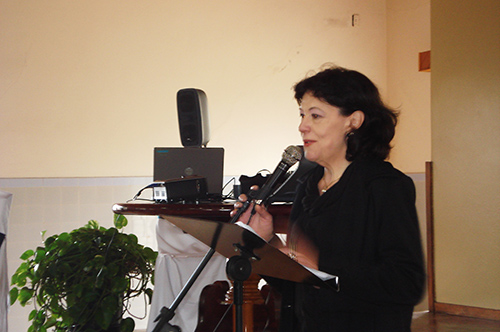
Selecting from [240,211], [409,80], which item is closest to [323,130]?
[240,211]

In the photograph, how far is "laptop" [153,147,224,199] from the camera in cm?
280

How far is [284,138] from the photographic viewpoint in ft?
17.5

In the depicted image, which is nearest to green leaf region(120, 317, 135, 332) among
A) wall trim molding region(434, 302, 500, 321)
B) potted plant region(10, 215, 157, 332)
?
potted plant region(10, 215, 157, 332)

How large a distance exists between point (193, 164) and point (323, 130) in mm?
1256

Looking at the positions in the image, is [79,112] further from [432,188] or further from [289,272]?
[289,272]

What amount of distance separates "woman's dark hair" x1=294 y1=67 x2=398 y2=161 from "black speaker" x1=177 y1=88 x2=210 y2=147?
1734 millimetres

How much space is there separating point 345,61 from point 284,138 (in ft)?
3.40

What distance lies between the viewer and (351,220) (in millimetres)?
1526

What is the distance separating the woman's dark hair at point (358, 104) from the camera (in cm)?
165

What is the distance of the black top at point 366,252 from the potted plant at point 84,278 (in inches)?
63.3

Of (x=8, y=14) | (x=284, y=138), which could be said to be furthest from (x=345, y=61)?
(x=8, y=14)

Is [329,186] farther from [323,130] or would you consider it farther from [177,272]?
[177,272]

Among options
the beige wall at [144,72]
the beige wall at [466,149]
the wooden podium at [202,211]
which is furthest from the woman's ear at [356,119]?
the beige wall at [144,72]

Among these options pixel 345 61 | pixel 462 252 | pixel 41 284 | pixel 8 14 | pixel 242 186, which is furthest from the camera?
pixel 345 61
